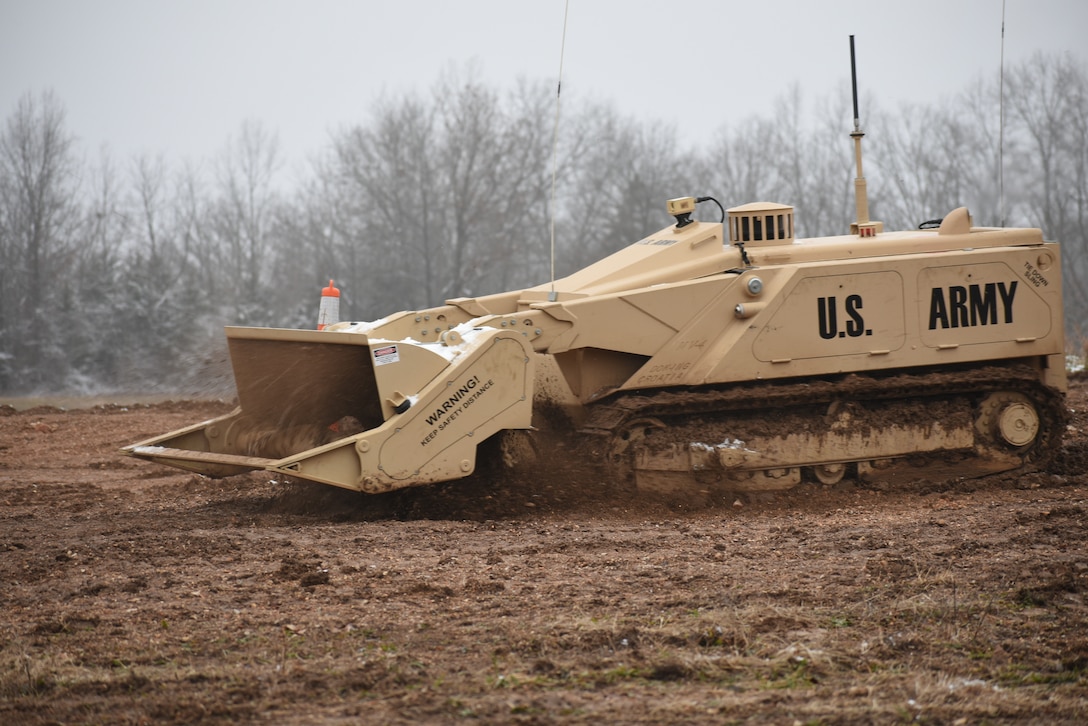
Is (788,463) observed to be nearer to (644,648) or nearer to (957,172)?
(644,648)

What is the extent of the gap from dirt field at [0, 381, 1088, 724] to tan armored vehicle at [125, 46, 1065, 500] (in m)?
0.39

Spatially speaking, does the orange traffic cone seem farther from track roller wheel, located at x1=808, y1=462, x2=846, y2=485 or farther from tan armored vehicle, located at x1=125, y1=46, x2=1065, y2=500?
track roller wheel, located at x1=808, y1=462, x2=846, y2=485

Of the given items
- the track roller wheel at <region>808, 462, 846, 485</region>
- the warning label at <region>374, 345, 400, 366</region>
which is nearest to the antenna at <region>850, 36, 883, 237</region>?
the track roller wheel at <region>808, 462, 846, 485</region>

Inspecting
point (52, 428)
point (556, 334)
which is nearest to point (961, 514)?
point (556, 334)

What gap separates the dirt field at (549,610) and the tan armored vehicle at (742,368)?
392 millimetres

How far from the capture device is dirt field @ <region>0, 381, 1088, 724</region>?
4.72 metres

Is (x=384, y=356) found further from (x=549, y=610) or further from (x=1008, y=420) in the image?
(x=1008, y=420)

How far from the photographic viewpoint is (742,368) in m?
9.23

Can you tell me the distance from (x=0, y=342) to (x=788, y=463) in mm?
22354

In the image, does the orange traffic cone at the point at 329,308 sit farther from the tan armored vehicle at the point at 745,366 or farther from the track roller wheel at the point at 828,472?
the track roller wheel at the point at 828,472

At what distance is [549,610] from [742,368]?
377cm

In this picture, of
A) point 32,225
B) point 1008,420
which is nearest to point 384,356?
point 1008,420

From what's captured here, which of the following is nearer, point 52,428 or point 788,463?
point 788,463

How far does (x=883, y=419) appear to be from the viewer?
9.49m
